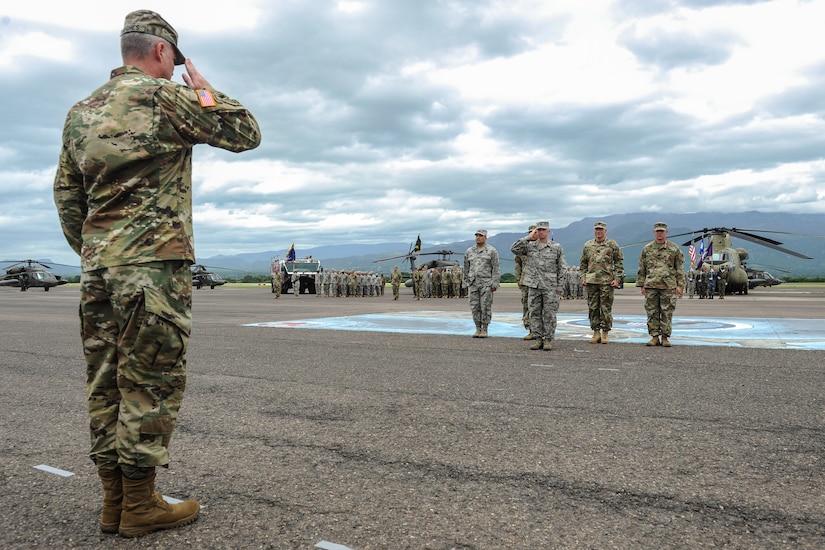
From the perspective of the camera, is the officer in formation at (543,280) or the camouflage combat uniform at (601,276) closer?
the officer in formation at (543,280)

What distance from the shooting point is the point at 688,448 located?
4.00m

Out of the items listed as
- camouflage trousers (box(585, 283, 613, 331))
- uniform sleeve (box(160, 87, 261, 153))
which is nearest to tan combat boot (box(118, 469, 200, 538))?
uniform sleeve (box(160, 87, 261, 153))

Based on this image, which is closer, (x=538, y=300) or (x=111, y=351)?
(x=111, y=351)

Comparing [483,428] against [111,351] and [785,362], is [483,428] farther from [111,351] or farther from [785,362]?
[785,362]

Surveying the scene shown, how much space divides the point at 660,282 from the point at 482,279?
9.96 feet

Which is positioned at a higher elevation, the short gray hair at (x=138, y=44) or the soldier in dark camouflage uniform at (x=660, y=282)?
the short gray hair at (x=138, y=44)

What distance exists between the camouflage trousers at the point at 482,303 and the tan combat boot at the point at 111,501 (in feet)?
28.3

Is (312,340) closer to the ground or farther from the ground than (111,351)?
closer to the ground

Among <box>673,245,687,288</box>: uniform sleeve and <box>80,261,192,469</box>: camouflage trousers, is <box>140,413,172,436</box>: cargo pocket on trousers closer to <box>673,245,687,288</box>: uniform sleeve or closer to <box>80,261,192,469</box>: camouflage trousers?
<box>80,261,192,469</box>: camouflage trousers

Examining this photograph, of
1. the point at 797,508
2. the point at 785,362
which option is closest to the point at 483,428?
the point at 797,508

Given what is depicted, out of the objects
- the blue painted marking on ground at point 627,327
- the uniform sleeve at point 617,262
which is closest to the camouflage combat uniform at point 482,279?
the blue painted marking on ground at point 627,327

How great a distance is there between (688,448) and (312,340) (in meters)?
7.47

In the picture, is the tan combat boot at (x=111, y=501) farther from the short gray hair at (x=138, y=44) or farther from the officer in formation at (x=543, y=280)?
the officer in formation at (x=543, y=280)

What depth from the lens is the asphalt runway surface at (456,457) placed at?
8.99ft
